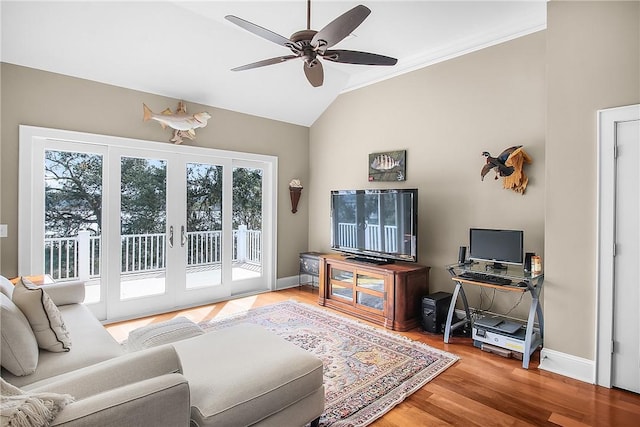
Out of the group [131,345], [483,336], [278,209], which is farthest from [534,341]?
[278,209]

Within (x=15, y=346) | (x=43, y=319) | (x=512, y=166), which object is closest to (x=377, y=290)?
(x=512, y=166)

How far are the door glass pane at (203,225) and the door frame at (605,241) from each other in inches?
161

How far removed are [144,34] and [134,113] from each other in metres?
0.95

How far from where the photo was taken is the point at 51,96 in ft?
11.5

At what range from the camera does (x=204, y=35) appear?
11.9 feet

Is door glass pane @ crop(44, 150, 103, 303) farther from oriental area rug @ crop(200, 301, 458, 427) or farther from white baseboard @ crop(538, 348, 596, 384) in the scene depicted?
white baseboard @ crop(538, 348, 596, 384)

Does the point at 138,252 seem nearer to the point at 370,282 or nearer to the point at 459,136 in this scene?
the point at 370,282

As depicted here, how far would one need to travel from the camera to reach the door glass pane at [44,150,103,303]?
11.8ft

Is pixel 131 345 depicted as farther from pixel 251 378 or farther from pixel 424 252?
pixel 424 252

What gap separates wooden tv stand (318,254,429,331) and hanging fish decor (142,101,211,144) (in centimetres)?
232

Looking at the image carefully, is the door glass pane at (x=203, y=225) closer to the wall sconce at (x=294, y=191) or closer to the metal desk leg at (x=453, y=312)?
the wall sconce at (x=294, y=191)

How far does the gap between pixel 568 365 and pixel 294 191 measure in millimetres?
3955

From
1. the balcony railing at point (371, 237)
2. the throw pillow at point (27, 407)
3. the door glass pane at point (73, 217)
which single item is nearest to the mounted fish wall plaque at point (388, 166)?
the balcony railing at point (371, 237)

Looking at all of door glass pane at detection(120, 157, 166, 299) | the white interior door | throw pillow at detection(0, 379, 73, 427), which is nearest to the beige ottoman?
throw pillow at detection(0, 379, 73, 427)
